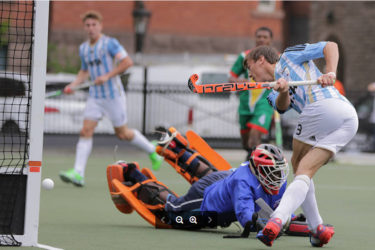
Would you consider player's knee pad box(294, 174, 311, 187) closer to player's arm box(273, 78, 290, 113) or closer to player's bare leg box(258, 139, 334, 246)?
player's bare leg box(258, 139, 334, 246)

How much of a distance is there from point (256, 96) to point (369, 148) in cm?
957

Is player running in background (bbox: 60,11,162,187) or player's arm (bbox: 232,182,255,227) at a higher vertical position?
player running in background (bbox: 60,11,162,187)

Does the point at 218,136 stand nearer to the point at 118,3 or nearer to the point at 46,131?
the point at 46,131

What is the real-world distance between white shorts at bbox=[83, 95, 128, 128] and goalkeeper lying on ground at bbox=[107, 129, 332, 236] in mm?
2945

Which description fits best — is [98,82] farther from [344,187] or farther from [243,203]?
[243,203]

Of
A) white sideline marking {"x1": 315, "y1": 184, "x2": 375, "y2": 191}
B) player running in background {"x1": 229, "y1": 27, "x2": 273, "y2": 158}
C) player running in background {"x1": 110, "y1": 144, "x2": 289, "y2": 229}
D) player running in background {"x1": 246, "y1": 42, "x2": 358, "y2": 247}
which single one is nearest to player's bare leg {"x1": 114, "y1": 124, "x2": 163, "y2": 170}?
player running in background {"x1": 229, "y1": 27, "x2": 273, "y2": 158}

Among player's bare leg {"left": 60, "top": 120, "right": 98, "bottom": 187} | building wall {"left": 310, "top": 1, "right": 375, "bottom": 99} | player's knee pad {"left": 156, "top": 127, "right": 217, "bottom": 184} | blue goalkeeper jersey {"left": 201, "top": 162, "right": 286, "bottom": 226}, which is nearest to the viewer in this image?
blue goalkeeper jersey {"left": 201, "top": 162, "right": 286, "bottom": 226}

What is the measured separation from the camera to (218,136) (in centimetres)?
2075

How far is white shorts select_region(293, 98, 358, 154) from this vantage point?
6.12 metres

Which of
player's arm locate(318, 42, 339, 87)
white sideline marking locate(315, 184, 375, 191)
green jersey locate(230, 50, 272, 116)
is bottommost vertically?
white sideline marking locate(315, 184, 375, 191)

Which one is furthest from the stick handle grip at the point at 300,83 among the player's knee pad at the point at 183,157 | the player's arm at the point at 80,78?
the player's arm at the point at 80,78

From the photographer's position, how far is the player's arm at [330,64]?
19.1 ft

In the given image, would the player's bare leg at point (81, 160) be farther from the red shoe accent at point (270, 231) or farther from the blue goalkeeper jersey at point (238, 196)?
the red shoe accent at point (270, 231)

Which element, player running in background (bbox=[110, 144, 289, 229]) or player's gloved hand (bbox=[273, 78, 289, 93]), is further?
player running in background (bbox=[110, 144, 289, 229])
